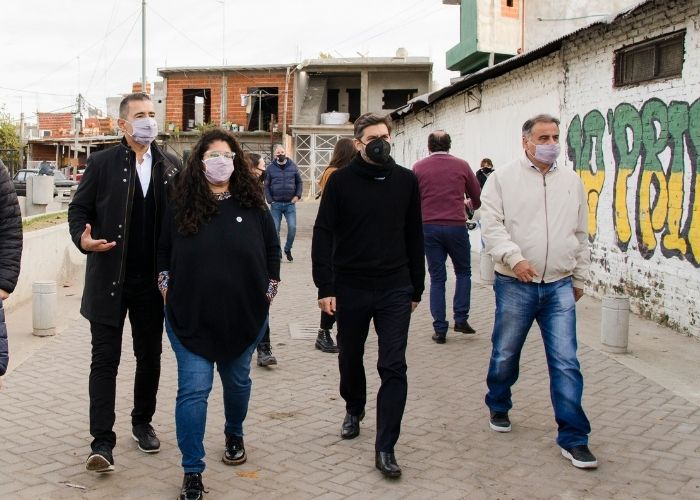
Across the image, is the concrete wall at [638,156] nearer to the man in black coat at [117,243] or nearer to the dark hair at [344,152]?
the dark hair at [344,152]

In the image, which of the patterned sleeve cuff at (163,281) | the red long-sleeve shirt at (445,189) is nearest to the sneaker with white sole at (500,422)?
the patterned sleeve cuff at (163,281)

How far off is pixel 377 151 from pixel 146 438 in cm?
220

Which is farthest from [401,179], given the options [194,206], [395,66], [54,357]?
[395,66]

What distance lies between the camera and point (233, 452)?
461 cm

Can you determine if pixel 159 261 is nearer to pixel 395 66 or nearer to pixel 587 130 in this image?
pixel 587 130

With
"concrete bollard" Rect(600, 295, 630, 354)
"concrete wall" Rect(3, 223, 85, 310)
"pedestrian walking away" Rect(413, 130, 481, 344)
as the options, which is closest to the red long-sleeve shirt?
"pedestrian walking away" Rect(413, 130, 481, 344)

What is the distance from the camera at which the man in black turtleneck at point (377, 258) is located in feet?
14.7

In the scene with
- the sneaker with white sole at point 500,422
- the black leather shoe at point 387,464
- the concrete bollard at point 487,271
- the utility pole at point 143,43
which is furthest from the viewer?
the utility pole at point 143,43

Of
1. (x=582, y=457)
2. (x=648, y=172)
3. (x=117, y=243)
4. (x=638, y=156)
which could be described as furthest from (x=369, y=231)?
(x=638, y=156)

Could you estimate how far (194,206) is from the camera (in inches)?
164

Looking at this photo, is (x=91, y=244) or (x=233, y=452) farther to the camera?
(x=233, y=452)

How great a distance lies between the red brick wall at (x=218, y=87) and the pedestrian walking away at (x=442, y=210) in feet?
107

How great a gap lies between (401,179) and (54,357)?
14.0 feet

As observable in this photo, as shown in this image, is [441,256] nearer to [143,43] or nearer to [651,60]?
[651,60]
